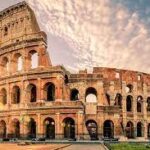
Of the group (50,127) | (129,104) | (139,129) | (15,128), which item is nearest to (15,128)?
(15,128)

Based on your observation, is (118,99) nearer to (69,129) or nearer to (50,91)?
(69,129)

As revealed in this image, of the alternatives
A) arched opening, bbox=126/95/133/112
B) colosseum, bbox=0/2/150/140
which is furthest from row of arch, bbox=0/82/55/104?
arched opening, bbox=126/95/133/112

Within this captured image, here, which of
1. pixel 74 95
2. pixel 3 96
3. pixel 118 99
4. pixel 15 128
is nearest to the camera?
pixel 15 128

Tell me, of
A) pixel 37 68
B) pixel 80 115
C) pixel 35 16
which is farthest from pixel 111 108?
→ pixel 35 16

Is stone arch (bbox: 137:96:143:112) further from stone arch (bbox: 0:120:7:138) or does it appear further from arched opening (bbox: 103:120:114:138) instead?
stone arch (bbox: 0:120:7:138)

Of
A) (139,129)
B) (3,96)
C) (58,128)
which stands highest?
(3,96)

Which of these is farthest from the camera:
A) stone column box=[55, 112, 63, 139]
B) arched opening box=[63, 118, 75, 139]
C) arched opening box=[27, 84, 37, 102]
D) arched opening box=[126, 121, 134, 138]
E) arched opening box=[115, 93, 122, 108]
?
arched opening box=[115, 93, 122, 108]

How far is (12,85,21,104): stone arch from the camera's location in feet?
141

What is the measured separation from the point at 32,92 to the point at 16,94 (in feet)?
7.59

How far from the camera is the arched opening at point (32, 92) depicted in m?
41.5

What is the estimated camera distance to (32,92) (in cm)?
4312

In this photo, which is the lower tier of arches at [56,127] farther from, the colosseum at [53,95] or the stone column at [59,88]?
the stone column at [59,88]

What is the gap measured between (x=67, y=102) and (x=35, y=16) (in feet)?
46.4

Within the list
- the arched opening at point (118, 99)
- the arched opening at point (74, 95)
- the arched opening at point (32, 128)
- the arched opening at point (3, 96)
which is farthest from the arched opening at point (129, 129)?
the arched opening at point (3, 96)
